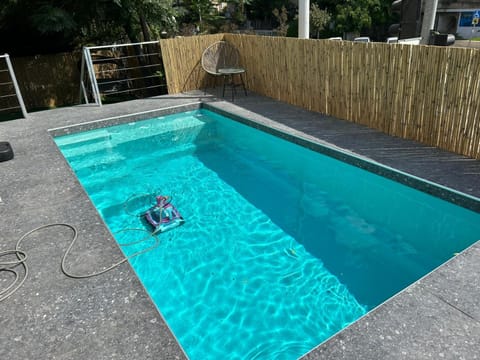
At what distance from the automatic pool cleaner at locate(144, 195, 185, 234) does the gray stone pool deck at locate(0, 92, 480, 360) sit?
2.51 ft

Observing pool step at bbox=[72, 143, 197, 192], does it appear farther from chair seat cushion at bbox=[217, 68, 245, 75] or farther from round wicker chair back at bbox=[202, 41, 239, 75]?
round wicker chair back at bbox=[202, 41, 239, 75]

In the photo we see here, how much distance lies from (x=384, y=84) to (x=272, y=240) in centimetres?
287

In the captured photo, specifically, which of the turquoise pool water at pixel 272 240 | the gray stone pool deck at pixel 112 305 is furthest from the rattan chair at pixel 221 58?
Answer: the gray stone pool deck at pixel 112 305

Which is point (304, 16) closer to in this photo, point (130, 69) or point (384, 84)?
point (384, 84)

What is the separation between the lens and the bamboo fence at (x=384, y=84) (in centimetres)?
441

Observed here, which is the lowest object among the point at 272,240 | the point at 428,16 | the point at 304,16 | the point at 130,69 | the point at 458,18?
the point at 272,240

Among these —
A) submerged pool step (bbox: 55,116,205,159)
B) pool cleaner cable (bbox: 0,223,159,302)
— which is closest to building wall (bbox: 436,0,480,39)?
submerged pool step (bbox: 55,116,205,159)

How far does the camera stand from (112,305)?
2.58m

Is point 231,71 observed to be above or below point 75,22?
below

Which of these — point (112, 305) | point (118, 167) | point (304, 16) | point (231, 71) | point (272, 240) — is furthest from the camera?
point (231, 71)

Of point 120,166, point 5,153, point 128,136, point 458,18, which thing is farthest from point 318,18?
point 5,153

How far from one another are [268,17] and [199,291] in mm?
33795

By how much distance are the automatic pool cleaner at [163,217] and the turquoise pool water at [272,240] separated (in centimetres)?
11

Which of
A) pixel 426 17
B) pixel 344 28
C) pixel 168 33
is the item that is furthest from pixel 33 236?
pixel 344 28
